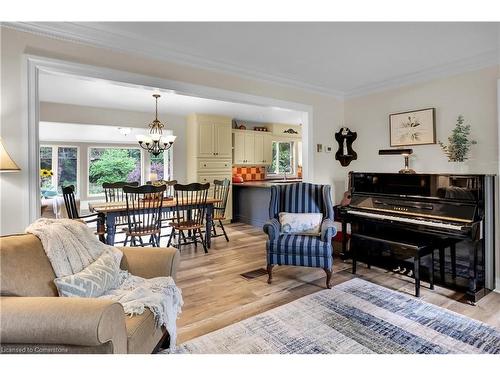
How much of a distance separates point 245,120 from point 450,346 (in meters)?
5.77

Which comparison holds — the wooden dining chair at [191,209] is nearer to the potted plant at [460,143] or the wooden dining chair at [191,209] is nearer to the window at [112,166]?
the window at [112,166]

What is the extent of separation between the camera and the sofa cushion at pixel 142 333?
4.66 feet

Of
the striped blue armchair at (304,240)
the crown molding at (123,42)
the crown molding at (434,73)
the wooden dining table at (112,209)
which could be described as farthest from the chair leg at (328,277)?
the crown molding at (434,73)

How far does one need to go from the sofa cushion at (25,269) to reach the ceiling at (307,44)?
1.78 meters

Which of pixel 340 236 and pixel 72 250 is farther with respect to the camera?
pixel 340 236

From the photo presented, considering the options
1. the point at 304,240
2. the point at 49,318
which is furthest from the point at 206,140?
the point at 49,318

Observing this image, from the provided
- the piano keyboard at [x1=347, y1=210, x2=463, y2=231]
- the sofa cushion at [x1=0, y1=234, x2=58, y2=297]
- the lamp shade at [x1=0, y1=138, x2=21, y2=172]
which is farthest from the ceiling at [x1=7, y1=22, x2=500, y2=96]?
the sofa cushion at [x1=0, y1=234, x2=58, y2=297]

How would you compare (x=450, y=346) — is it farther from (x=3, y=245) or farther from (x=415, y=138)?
(x=3, y=245)

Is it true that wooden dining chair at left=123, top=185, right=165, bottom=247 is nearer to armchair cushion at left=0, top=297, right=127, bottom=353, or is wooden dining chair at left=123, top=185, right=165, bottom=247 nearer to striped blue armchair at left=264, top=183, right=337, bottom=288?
striped blue armchair at left=264, top=183, right=337, bottom=288

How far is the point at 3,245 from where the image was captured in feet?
4.93

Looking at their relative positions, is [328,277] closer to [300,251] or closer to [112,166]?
[300,251]

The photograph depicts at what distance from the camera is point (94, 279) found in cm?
166

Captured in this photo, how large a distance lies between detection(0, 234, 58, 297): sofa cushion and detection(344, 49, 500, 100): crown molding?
4058mm
